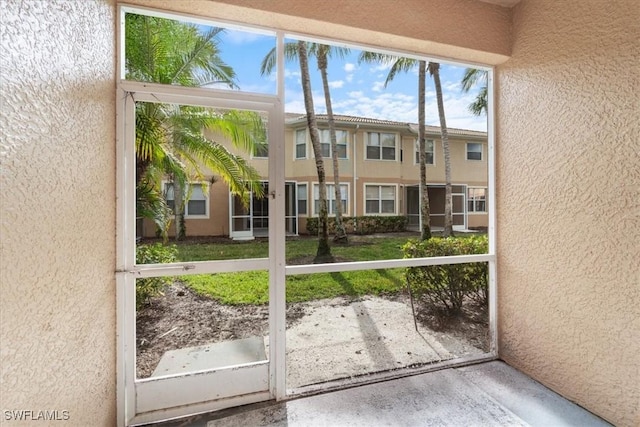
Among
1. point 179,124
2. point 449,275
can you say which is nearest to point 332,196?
point 449,275

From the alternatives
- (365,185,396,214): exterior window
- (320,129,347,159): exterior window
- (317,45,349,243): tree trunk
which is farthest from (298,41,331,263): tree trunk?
(365,185,396,214): exterior window

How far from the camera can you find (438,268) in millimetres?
4203

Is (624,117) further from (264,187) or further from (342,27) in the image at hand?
(264,187)

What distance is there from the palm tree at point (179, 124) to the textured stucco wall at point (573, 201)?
8.88 feet

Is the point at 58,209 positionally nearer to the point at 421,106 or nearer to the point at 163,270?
the point at 163,270

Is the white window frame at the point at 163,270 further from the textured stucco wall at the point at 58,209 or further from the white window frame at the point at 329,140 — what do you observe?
the white window frame at the point at 329,140

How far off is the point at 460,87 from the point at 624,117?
162 inches

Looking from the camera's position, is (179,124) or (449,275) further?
(449,275)

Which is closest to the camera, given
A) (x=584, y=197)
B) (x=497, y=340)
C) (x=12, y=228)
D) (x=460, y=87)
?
(x=12, y=228)

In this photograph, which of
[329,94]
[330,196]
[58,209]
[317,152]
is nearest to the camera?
[58,209]

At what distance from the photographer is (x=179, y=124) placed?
2.88 m

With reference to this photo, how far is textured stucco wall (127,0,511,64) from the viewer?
2.55 m

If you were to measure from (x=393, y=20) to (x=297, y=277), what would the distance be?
388 cm

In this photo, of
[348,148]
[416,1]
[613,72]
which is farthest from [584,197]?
[348,148]
